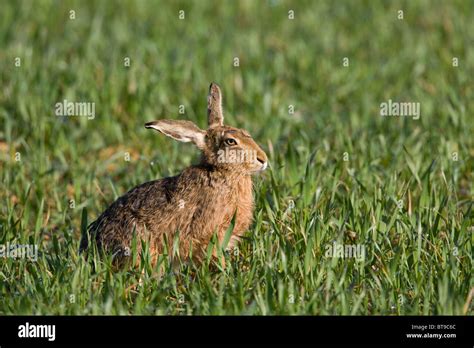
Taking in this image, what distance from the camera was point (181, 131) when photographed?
6.70 metres

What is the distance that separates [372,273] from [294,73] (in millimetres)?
5871

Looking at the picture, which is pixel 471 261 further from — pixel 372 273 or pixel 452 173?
pixel 452 173

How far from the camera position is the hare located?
21.7ft

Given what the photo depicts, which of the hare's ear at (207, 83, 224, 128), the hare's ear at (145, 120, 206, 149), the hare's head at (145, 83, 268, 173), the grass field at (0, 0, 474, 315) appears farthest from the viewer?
the hare's ear at (207, 83, 224, 128)

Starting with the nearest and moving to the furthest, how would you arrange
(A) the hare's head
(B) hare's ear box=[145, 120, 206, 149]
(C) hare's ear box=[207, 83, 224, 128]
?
(B) hare's ear box=[145, 120, 206, 149]
(A) the hare's head
(C) hare's ear box=[207, 83, 224, 128]

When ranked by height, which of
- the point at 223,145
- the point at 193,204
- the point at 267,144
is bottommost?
the point at 193,204

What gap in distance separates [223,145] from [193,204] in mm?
474

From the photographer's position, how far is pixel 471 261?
632cm

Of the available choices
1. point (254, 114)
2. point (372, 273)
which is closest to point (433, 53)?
point (254, 114)

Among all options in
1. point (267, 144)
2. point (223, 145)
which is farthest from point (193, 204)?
point (267, 144)

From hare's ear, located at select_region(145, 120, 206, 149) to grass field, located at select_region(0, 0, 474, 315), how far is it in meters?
0.69

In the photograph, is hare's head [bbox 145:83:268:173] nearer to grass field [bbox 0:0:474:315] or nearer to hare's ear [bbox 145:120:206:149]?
hare's ear [bbox 145:120:206:149]

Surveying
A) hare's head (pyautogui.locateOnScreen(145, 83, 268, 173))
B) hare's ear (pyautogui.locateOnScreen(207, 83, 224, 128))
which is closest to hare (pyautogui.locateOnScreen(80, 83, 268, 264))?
hare's head (pyautogui.locateOnScreen(145, 83, 268, 173))

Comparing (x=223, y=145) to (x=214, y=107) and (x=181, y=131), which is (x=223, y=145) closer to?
(x=181, y=131)
